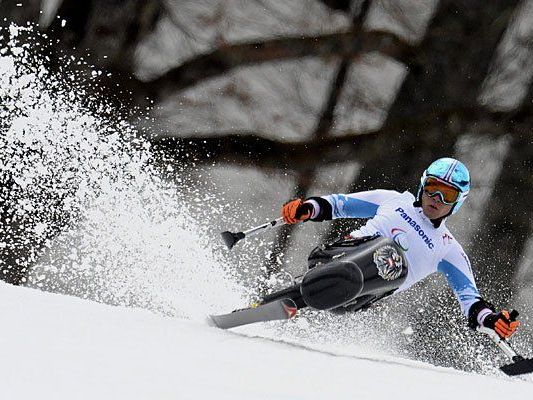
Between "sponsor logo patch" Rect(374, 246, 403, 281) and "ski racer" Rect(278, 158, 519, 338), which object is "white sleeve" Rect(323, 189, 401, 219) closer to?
"ski racer" Rect(278, 158, 519, 338)

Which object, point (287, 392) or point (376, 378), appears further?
point (376, 378)

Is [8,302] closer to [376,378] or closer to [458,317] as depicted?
[376,378]

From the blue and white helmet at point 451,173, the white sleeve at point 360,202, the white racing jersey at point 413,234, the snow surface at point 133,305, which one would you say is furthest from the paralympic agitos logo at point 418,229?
the snow surface at point 133,305

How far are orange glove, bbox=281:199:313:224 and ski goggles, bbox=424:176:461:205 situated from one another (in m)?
0.82

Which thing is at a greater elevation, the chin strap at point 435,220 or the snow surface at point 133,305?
the chin strap at point 435,220

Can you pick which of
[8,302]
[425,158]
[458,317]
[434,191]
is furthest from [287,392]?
[425,158]

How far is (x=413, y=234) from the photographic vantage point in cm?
693

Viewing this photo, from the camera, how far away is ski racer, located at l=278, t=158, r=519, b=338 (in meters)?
6.77

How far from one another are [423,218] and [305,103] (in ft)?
35.3

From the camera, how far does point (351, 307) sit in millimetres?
6520

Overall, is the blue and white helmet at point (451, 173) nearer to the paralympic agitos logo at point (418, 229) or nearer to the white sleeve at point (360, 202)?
the paralympic agitos logo at point (418, 229)

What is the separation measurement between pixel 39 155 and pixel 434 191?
399 inches

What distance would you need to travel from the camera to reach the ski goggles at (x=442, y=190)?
6758mm

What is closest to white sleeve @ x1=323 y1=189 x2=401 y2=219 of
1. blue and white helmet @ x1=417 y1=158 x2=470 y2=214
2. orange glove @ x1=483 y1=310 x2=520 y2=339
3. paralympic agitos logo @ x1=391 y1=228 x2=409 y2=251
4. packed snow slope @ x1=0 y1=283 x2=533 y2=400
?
paralympic agitos logo @ x1=391 y1=228 x2=409 y2=251
